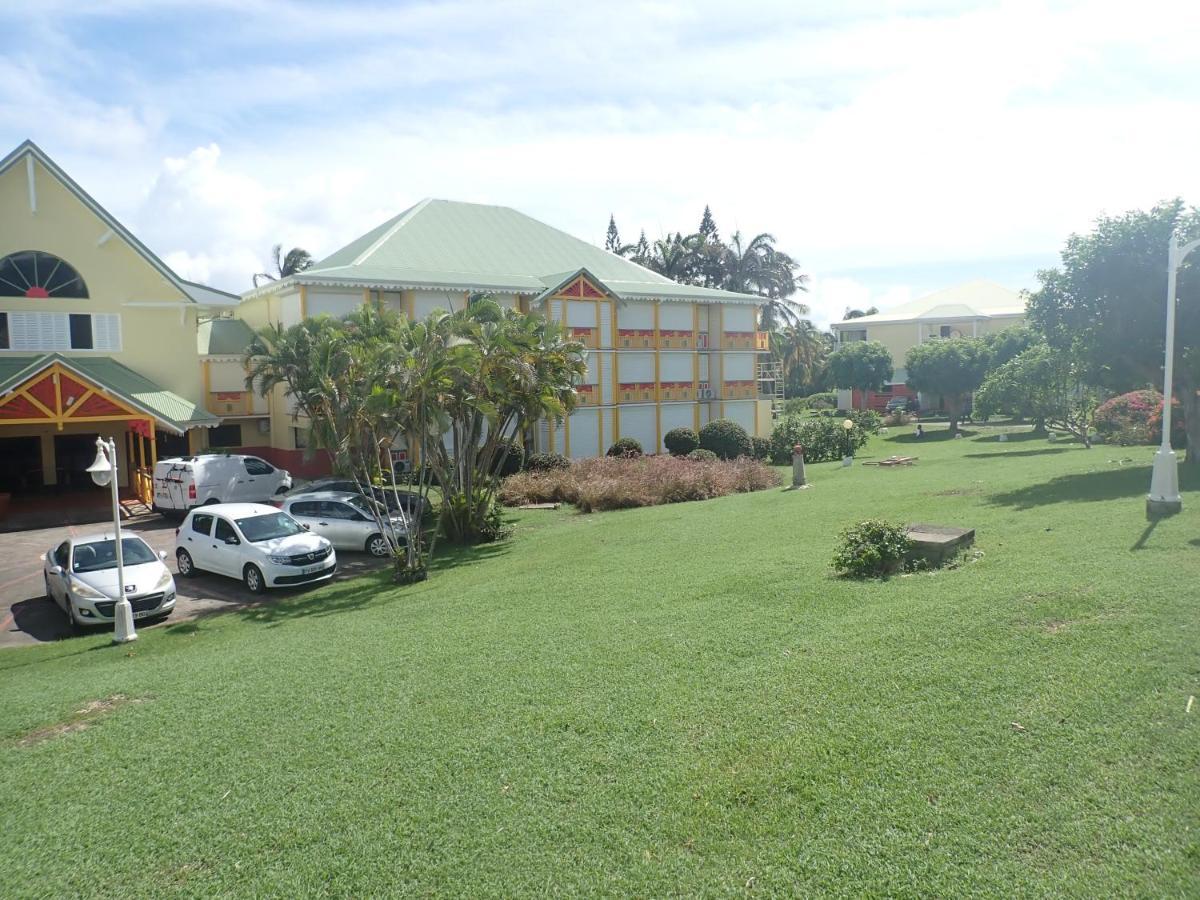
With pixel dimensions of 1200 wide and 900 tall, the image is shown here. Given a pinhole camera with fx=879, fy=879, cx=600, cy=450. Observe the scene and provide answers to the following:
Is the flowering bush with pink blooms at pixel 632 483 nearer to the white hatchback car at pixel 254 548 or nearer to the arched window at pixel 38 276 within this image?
the white hatchback car at pixel 254 548

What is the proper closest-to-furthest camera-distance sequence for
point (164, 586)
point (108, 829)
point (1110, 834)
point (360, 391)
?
point (1110, 834), point (108, 829), point (164, 586), point (360, 391)

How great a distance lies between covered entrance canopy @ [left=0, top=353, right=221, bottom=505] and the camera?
87.6 ft

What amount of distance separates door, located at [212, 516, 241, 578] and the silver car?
2.61 m

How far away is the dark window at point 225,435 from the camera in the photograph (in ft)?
119

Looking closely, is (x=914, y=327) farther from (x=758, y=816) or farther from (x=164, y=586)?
(x=758, y=816)

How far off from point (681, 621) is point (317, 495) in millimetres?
14684

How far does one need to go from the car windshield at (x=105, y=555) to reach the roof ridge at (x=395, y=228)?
21159 mm

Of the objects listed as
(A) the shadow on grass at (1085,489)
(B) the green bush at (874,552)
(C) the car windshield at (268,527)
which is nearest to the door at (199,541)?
(C) the car windshield at (268,527)

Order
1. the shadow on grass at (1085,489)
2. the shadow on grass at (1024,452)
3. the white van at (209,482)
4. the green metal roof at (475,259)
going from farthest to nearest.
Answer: the green metal roof at (475,259) → the shadow on grass at (1024,452) → the white van at (209,482) → the shadow on grass at (1085,489)

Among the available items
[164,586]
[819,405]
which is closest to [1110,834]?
[164,586]

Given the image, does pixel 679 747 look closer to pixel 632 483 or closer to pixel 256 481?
pixel 632 483

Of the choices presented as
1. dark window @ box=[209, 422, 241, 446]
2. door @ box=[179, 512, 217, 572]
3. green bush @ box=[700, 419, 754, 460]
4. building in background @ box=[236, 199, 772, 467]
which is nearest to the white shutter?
dark window @ box=[209, 422, 241, 446]

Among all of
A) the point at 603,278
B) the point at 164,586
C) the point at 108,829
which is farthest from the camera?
the point at 603,278

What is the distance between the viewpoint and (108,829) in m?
6.83
